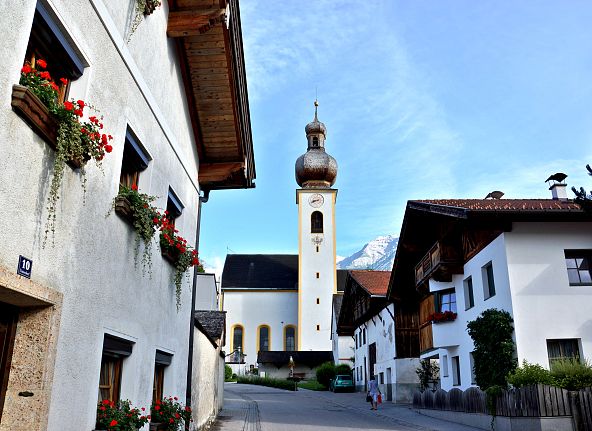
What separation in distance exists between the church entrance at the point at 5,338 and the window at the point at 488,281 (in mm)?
14422

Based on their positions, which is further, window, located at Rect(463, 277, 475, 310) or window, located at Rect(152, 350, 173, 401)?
window, located at Rect(463, 277, 475, 310)

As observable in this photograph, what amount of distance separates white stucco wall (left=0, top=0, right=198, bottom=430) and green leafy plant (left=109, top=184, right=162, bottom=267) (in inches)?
4.9

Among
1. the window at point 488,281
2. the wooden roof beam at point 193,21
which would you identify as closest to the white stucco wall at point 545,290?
the window at point 488,281

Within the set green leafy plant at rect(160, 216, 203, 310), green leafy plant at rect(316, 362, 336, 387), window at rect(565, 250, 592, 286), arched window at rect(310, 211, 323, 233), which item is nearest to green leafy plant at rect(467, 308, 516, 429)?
window at rect(565, 250, 592, 286)

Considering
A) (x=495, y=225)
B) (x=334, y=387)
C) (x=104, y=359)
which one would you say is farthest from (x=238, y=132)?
(x=334, y=387)

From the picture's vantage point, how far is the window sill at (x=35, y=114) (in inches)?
161

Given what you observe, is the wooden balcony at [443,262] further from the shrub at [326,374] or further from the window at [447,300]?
the shrub at [326,374]

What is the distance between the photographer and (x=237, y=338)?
66000 mm

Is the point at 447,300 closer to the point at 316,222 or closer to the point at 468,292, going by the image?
the point at 468,292

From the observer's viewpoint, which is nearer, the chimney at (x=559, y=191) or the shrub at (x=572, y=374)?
the shrub at (x=572, y=374)

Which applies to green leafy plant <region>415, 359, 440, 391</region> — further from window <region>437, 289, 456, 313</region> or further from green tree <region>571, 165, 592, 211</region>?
green tree <region>571, 165, 592, 211</region>

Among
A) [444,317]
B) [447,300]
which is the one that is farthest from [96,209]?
[447,300]

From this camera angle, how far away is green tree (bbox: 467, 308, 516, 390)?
14.8 metres

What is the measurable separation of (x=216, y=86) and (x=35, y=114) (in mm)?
6122
